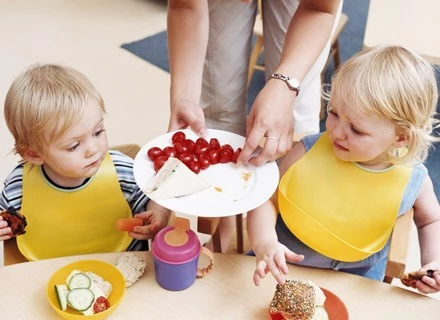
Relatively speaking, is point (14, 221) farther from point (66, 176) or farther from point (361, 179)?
point (361, 179)

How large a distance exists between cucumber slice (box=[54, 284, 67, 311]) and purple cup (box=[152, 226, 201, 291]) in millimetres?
199

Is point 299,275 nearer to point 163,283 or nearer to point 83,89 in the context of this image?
point 163,283

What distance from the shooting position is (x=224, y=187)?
1296 millimetres

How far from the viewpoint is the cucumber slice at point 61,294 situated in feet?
3.73

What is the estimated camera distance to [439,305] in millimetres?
1190

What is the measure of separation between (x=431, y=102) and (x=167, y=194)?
66cm

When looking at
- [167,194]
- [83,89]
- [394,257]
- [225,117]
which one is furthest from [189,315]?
[225,117]

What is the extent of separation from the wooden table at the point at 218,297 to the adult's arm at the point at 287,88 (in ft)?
0.99

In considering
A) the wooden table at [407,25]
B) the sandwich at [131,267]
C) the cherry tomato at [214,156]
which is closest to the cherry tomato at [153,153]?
the cherry tomato at [214,156]

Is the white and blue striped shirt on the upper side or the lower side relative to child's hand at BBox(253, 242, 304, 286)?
lower

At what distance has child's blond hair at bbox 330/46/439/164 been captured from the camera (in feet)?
4.14

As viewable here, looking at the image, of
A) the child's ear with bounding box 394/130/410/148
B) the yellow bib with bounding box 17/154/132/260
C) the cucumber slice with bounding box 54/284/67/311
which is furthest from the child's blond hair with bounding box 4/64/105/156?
the child's ear with bounding box 394/130/410/148

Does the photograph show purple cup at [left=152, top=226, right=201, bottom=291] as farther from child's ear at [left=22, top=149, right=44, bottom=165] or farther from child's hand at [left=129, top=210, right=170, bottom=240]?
child's ear at [left=22, top=149, right=44, bottom=165]

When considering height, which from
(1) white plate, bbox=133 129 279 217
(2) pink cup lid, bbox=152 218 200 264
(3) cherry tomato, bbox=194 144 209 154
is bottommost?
(2) pink cup lid, bbox=152 218 200 264
